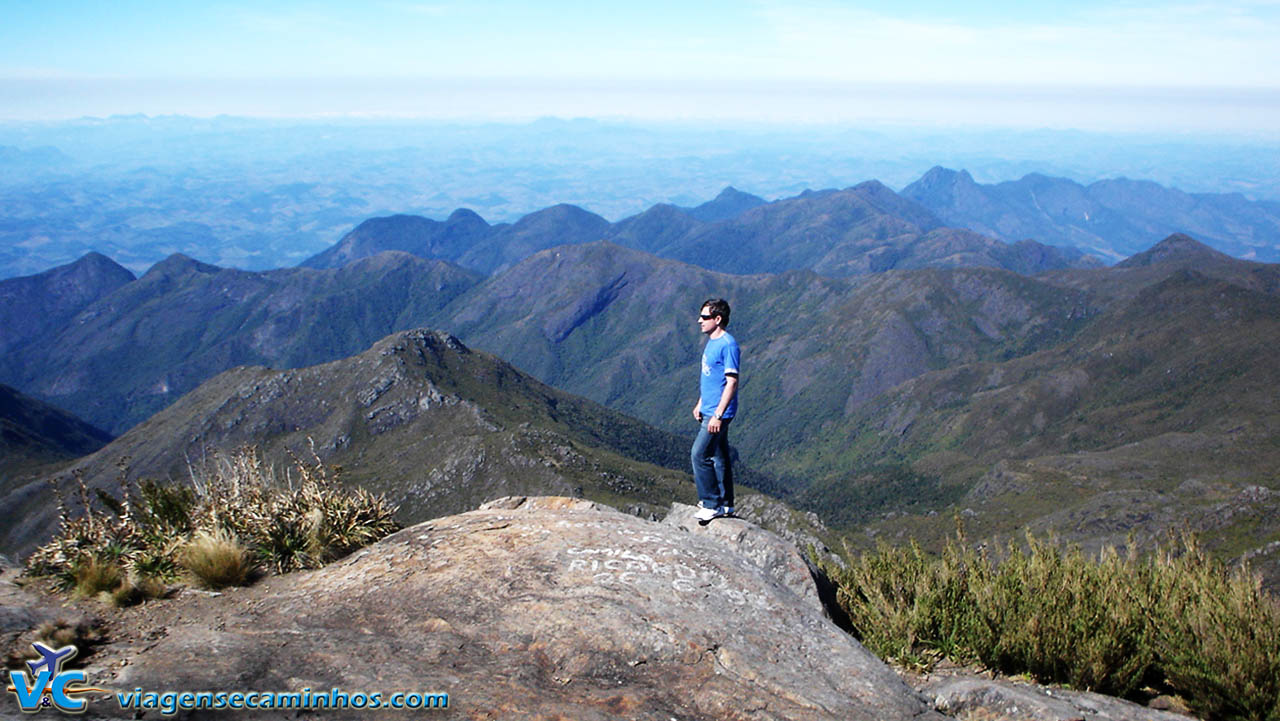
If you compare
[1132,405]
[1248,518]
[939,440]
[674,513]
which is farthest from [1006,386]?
[674,513]

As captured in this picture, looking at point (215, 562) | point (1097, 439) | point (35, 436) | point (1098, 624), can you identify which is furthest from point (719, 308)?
point (35, 436)

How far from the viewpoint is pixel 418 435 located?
108250 millimetres

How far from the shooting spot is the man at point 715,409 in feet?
40.7

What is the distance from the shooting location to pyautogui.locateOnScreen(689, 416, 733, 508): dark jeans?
12.7m

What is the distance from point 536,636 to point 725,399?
5.43 metres

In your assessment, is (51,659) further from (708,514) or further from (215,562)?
(708,514)

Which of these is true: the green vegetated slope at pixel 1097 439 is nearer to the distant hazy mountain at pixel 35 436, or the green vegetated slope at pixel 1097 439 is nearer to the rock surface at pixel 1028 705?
the rock surface at pixel 1028 705

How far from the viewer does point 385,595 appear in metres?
9.18

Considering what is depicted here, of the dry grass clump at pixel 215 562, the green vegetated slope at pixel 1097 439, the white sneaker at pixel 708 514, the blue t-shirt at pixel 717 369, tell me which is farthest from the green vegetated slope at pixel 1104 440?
the dry grass clump at pixel 215 562

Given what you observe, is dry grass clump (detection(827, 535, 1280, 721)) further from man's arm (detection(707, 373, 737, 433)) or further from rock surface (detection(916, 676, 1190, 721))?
man's arm (detection(707, 373, 737, 433))

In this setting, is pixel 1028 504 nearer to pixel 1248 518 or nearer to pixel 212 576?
pixel 1248 518

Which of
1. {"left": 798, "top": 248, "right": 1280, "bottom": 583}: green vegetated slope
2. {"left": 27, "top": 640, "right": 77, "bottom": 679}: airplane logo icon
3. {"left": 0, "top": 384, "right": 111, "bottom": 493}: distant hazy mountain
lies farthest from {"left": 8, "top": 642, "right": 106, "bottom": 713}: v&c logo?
{"left": 0, "top": 384, "right": 111, "bottom": 493}: distant hazy mountain

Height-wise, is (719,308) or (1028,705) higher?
(719,308)

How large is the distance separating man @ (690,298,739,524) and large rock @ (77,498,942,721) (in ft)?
7.09
